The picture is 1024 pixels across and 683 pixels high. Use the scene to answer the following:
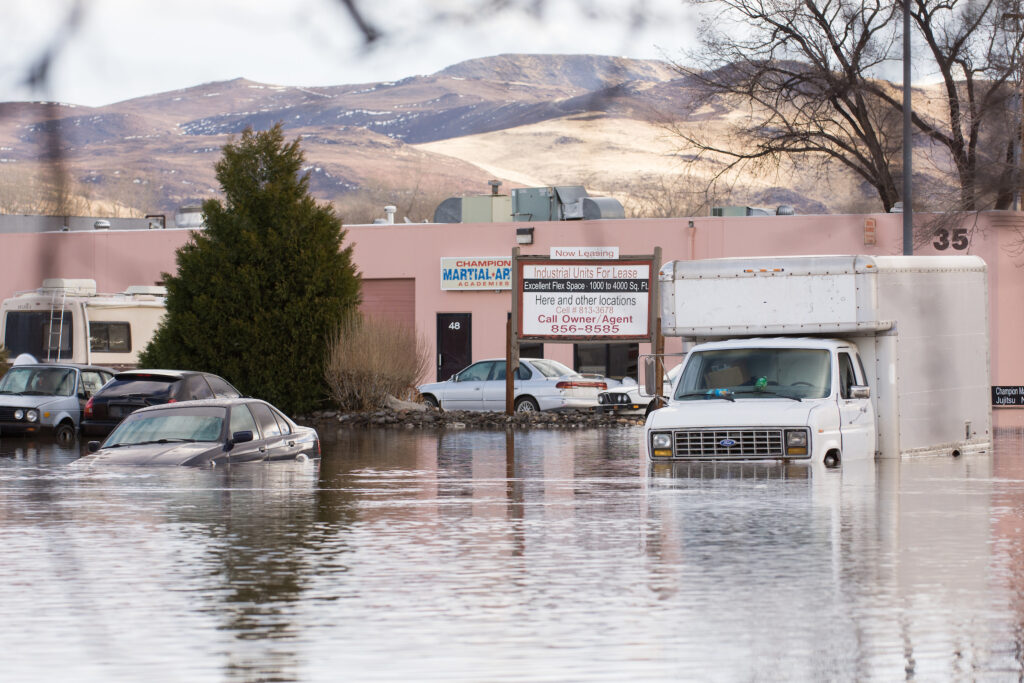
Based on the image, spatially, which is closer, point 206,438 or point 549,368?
point 206,438

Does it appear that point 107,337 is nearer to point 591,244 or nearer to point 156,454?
point 591,244

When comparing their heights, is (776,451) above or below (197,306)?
below

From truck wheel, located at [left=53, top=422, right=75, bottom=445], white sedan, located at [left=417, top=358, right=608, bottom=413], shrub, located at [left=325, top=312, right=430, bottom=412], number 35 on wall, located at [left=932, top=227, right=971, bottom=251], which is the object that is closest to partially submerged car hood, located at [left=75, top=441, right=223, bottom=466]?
truck wheel, located at [left=53, top=422, right=75, bottom=445]

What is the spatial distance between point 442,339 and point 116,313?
10.5 metres

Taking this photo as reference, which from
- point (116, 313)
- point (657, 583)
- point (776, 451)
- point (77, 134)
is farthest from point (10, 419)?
point (77, 134)

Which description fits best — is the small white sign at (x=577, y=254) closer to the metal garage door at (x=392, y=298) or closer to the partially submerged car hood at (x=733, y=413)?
the partially submerged car hood at (x=733, y=413)

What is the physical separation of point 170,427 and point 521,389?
15.2m

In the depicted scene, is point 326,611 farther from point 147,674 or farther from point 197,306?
point 197,306

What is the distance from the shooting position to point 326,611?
8.16 m

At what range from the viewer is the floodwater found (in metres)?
6.86

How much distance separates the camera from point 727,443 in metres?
15.7

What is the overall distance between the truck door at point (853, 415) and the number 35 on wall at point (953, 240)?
23.2 metres

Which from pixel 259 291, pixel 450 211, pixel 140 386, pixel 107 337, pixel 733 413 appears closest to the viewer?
pixel 733 413

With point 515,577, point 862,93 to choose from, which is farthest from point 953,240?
point 515,577
